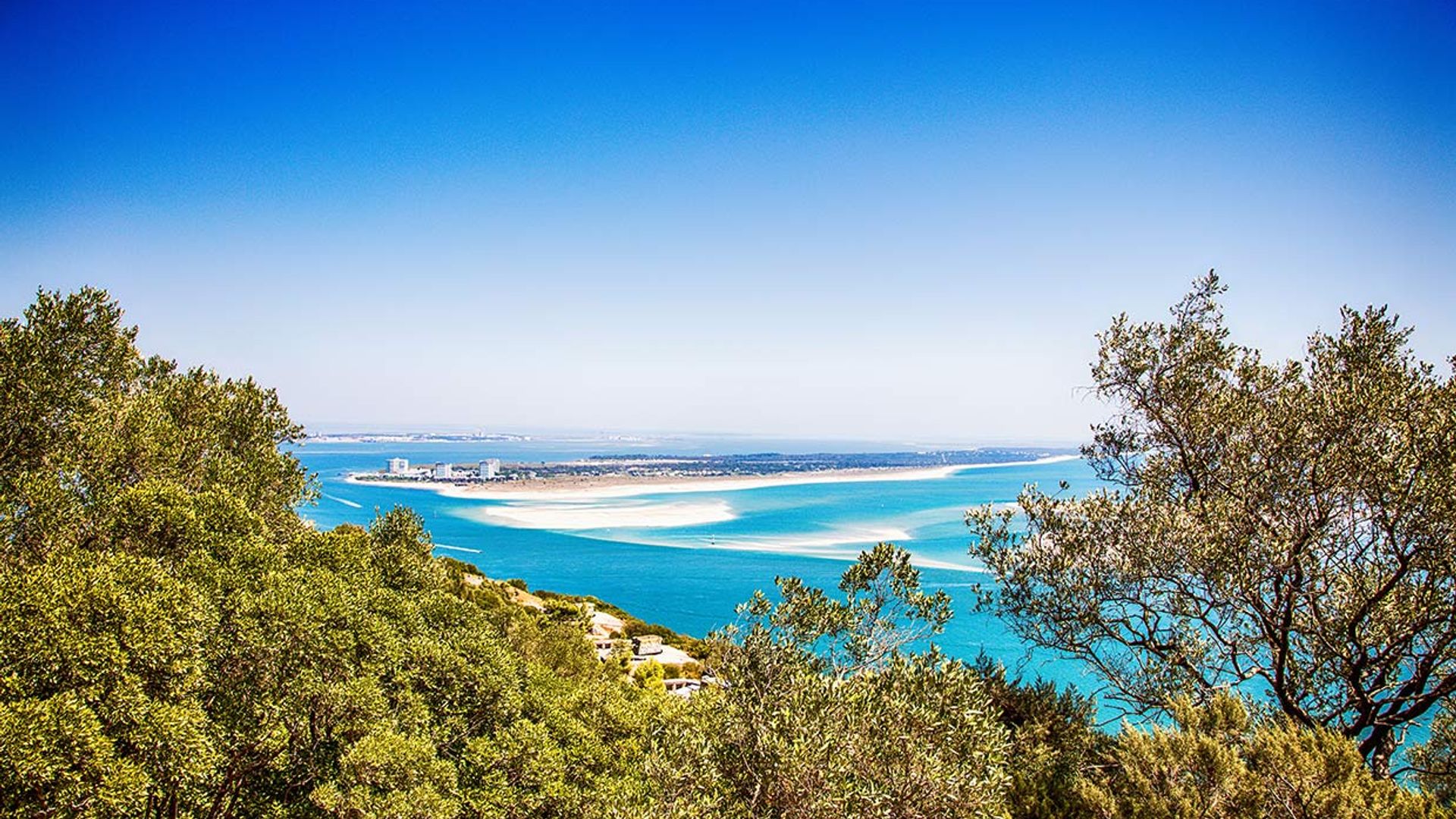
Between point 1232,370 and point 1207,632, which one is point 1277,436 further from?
point 1207,632

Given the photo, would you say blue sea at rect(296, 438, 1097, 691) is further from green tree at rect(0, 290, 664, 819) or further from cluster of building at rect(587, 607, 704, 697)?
green tree at rect(0, 290, 664, 819)

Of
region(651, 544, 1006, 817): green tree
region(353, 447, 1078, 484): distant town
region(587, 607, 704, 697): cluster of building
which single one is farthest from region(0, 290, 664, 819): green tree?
region(353, 447, 1078, 484): distant town

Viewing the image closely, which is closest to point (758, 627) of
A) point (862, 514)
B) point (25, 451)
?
point (25, 451)

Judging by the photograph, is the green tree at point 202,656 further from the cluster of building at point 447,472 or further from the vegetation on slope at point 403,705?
the cluster of building at point 447,472

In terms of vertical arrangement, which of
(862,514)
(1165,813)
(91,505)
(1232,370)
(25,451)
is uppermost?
(1232,370)

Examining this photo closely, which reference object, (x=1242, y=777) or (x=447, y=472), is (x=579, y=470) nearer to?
(x=447, y=472)
